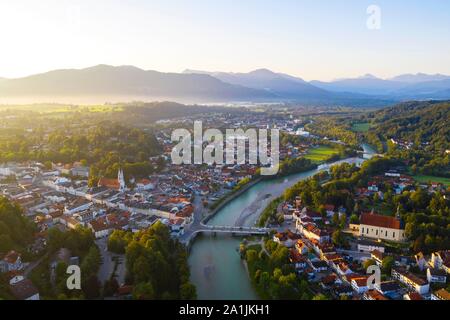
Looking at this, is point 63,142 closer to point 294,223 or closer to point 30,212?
point 30,212

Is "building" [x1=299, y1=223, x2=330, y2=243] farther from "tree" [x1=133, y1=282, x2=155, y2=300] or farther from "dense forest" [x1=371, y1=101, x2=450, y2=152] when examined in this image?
"dense forest" [x1=371, y1=101, x2=450, y2=152]

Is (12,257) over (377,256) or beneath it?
over

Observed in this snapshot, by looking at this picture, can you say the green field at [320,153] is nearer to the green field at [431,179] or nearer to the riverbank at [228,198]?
the green field at [431,179]

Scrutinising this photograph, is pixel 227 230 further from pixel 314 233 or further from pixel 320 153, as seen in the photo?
pixel 320 153

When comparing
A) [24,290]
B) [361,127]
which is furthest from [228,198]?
[361,127]

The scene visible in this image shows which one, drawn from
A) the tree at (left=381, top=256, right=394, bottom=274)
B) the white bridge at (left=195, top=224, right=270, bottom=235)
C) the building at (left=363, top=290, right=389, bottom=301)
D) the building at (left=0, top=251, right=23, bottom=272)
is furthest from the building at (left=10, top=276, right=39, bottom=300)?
the tree at (left=381, top=256, right=394, bottom=274)

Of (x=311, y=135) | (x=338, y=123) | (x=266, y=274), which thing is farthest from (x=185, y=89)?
(x=266, y=274)
